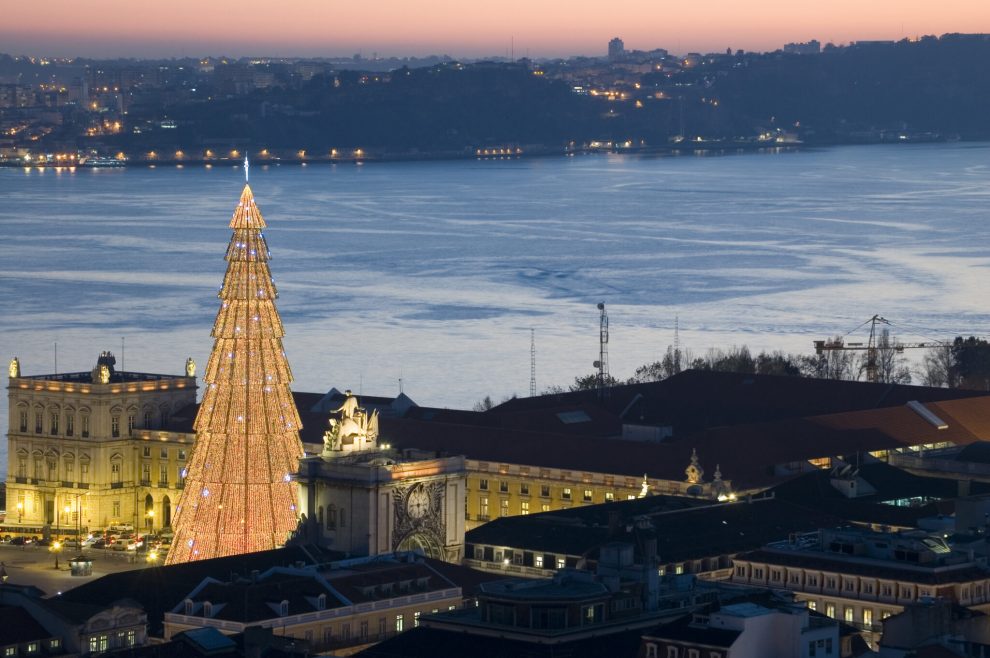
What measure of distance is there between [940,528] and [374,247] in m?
110

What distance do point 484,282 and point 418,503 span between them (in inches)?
3213

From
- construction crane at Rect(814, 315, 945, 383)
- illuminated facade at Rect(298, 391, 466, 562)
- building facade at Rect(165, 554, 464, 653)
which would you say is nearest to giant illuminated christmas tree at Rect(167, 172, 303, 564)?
illuminated facade at Rect(298, 391, 466, 562)

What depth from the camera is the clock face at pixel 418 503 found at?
51969mm

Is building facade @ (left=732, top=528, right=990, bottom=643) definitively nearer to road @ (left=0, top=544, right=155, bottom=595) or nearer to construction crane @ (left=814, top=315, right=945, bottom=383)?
road @ (left=0, top=544, right=155, bottom=595)

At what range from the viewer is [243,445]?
52.2 metres

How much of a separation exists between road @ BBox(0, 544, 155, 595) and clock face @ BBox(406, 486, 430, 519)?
24.0 ft

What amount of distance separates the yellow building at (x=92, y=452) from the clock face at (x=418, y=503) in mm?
18071

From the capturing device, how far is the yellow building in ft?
230

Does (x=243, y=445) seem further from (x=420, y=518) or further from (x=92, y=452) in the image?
(x=92, y=452)

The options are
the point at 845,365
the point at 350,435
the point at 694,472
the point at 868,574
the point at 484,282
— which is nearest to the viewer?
the point at 868,574

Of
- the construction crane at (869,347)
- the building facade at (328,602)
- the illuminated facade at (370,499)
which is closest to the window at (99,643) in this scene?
the building facade at (328,602)

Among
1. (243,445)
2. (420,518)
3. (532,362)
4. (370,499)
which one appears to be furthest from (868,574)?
(532,362)

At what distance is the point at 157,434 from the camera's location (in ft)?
234

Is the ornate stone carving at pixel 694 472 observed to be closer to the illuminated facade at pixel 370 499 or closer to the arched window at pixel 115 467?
the illuminated facade at pixel 370 499
